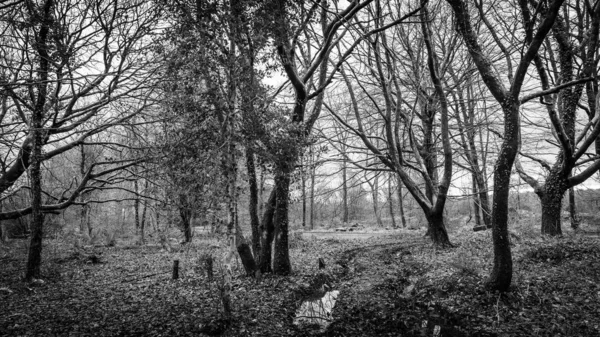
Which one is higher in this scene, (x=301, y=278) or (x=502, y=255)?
(x=502, y=255)

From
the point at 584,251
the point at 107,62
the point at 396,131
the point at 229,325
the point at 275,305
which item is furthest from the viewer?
the point at 396,131

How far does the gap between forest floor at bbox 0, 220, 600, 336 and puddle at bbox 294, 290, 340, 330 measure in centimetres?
12

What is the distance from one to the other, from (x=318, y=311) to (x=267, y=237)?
8.02ft

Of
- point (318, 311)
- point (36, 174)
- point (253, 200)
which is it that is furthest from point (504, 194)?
point (36, 174)

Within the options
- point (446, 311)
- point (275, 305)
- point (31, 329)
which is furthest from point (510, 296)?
point (31, 329)

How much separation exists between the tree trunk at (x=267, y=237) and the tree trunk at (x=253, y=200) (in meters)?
0.22

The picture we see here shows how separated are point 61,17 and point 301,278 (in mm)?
7602

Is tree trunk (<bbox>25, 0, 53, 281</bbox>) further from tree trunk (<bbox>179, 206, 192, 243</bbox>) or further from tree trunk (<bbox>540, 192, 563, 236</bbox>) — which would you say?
tree trunk (<bbox>540, 192, 563, 236</bbox>)

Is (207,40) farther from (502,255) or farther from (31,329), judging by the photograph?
(502,255)

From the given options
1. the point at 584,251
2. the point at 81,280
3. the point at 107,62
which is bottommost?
the point at 81,280

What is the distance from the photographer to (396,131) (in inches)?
396

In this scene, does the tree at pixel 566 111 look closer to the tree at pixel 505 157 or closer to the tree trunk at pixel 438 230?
the tree trunk at pixel 438 230

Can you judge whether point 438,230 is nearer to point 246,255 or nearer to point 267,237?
point 267,237

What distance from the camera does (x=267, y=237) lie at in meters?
7.52
